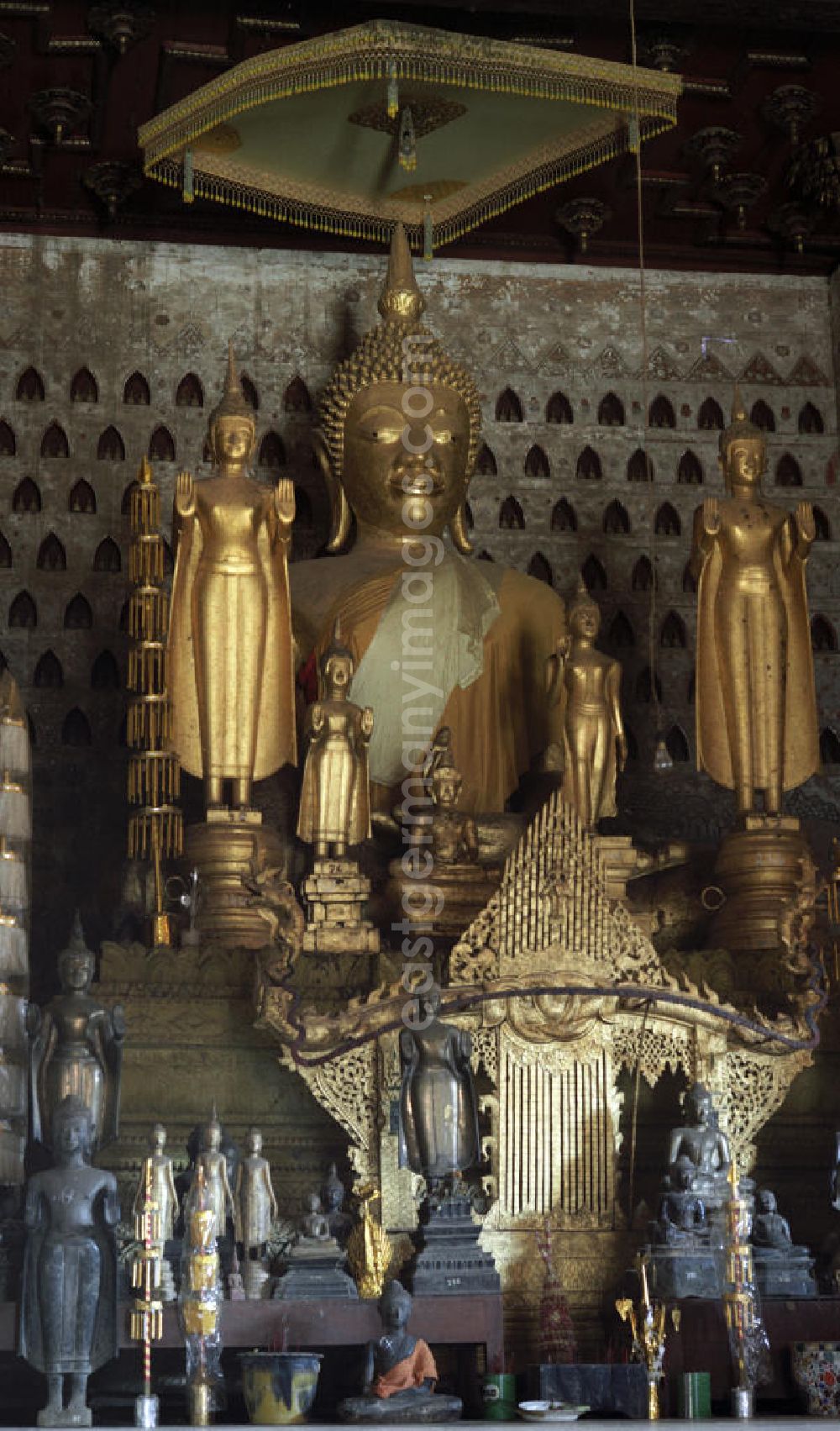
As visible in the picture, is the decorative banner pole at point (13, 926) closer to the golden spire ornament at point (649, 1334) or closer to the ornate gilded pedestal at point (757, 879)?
the golden spire ornament at point (649, 1334)

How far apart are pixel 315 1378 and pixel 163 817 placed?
1.97 m

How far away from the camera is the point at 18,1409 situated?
5.52 meters

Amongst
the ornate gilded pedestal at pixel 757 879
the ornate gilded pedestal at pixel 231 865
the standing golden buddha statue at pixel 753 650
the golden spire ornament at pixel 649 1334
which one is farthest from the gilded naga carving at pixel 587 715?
the golden spire ornament at pixel 649 1334

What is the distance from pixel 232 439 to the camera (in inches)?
279

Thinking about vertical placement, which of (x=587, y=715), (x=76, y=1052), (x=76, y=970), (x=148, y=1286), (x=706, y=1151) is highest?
(x=587, y=715)

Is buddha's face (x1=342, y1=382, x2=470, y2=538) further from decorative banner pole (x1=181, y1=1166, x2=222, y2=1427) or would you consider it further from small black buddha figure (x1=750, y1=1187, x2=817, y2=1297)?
decorative banner pole (x1=181, y1=1166, x2=222, y2=1427)

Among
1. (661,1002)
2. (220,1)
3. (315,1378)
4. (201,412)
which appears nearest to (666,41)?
(220,1)

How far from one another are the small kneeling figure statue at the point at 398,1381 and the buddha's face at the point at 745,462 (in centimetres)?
290

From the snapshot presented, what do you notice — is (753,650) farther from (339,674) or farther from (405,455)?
(405,455)

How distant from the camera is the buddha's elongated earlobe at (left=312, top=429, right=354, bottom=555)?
793cm

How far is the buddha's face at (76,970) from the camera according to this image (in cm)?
582

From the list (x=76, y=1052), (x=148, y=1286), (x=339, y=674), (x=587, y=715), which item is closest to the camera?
(x=148, y=1286)

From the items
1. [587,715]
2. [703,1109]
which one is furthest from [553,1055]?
[587,715]

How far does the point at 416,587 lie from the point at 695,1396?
113 inches
